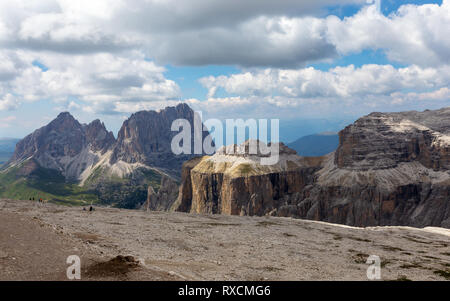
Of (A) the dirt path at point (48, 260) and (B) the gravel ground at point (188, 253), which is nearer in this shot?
(A) the dirt path at point (48, 260)

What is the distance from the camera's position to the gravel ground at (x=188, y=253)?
93.7 ft

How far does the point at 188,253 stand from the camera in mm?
41875

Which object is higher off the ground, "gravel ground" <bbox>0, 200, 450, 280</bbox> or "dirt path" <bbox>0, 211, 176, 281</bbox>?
"dirt path" <bbox>0, 211, 176, 281</bbox>

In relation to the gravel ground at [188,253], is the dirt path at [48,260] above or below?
above

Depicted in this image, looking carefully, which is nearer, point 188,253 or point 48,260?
point 48,260

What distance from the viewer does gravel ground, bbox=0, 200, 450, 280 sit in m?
28.6

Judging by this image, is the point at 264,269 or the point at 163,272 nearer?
the point at 163,272

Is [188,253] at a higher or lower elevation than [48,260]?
lower

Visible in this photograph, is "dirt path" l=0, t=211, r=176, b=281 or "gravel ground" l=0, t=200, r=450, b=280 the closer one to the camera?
"dirt path" l=0, t=211, r=176, b=281

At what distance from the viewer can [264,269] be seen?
3666 centimetres
